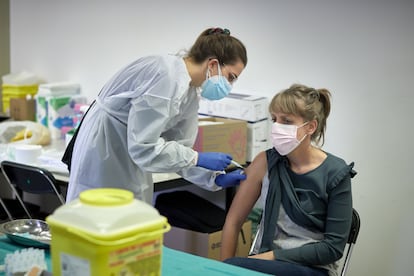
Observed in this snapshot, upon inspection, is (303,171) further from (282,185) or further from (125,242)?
(125,242)

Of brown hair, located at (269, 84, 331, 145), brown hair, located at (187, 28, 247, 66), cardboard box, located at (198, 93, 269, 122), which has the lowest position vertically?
cardboard box, located at (198, 93, 269, 122)

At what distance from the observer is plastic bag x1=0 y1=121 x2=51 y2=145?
11.2 feet

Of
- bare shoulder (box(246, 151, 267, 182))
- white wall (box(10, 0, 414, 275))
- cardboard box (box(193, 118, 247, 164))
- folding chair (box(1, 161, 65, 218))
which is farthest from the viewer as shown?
cardboard box (box(193, 118, 247, 164))

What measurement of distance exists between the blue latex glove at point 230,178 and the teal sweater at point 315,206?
120 millimetres

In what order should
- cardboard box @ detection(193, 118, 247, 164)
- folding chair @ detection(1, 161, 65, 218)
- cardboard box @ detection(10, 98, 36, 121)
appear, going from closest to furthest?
folding chair @ detection(1, 161, 65, 218) → cardboard box @ detection(193, 118, 247, 164) → cardboard box @ detection(10, 98, 36, 121)

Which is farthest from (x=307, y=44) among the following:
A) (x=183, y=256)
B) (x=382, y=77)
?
(x=183, y=256)

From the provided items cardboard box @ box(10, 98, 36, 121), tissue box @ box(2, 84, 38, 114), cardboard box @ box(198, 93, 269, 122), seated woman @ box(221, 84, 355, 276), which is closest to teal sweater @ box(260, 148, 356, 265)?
seated woman @ box(221, 84, 355, 276)

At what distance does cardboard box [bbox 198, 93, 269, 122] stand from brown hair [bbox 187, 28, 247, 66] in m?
0.92

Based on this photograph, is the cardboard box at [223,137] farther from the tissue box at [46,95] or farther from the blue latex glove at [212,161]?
the tissue box at [46,95]

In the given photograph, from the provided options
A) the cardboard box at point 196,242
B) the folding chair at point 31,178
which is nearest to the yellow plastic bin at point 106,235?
the folding chair at point 31,178

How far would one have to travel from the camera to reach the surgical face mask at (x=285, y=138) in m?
2.15

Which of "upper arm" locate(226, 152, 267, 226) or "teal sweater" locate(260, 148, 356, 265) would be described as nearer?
"teal sweater" locate(260, 148, 356, 265)

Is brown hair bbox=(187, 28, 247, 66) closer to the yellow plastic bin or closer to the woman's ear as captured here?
the woman's ear

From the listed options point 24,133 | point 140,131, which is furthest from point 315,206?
point 24,133
